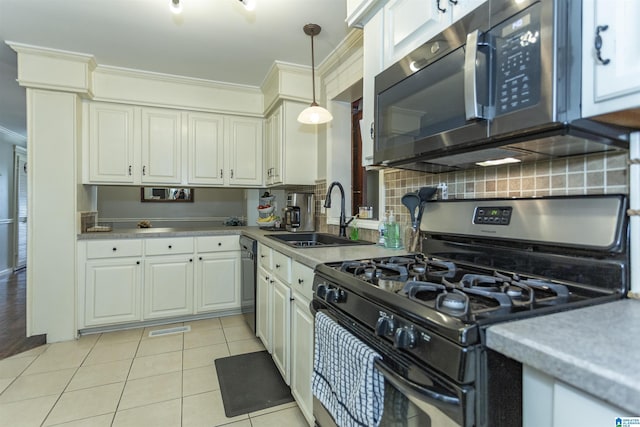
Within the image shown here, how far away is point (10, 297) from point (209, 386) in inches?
147

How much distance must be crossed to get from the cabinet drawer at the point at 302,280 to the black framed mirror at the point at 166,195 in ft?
13.0

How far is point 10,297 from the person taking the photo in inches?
156

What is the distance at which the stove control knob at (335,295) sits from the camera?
113 centimetres

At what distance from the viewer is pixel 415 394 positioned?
2.45 feet

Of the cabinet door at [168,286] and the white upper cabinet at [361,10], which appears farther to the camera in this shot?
the cabinet door at [168,286]

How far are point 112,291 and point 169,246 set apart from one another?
0.59 m

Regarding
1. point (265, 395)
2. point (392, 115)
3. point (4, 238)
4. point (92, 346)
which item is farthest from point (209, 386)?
point (4, 238)

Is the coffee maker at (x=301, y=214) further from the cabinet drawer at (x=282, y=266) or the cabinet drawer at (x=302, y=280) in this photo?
the cabinet drawer at (x=302, y=280)

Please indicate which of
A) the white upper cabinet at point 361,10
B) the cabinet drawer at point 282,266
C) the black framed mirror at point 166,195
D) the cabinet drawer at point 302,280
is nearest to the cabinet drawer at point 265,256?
the cabinet drawer at point 282,266

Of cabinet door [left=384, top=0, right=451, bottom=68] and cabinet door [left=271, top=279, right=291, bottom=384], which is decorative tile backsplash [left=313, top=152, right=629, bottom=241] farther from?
cabinet door [left=271, top=279, right=291, bottom=384]

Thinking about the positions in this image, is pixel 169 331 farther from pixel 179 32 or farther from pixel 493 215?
pixel 493 215

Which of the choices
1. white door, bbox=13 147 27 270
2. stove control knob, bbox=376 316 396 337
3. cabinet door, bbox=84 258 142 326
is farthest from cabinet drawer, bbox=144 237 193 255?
white door, bbox=13 147 27 270

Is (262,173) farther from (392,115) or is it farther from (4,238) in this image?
(4,238)

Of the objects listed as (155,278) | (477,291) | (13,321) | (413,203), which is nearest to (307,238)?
(413,203)
